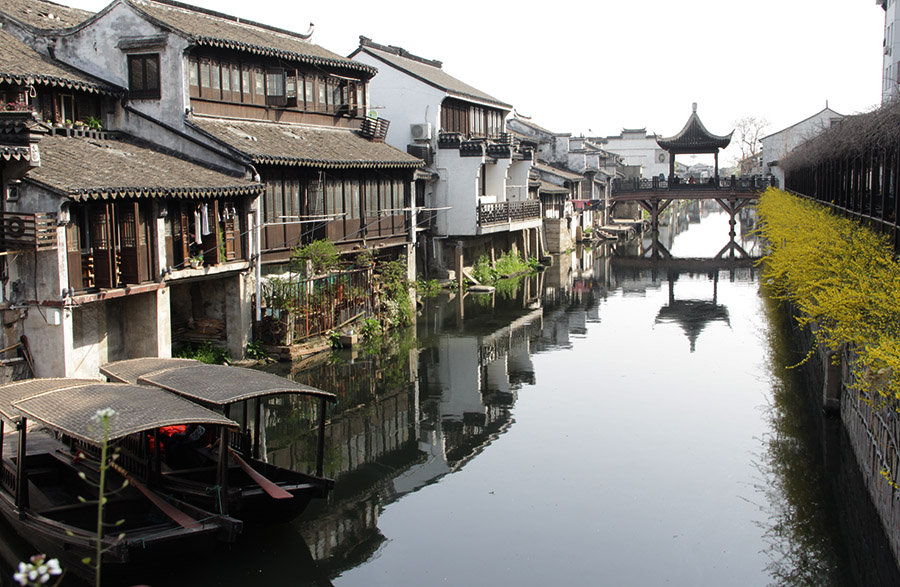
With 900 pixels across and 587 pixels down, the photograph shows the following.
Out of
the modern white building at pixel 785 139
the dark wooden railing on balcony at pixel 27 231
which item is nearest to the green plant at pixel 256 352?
the dark wooden railing on balcony at pixel 27 231

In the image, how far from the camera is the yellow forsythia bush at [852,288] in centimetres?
1292

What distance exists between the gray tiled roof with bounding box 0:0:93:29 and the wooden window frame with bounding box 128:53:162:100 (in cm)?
326

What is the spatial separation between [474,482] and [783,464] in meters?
6.71

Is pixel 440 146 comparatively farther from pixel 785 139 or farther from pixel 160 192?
pixel 785 139

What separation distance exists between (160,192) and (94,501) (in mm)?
10989

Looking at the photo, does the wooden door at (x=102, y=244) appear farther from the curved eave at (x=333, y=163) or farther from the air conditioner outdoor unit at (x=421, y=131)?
the air conditioner outdoor unit at (x=421, y=131)

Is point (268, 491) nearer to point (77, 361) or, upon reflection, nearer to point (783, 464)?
point (77, 361)

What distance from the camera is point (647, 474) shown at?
57.6 feet

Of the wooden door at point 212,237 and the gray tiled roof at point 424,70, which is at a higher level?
the gray tiled roof at point 424,70

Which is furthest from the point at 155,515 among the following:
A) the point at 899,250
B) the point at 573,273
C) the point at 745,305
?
the point at 573,273

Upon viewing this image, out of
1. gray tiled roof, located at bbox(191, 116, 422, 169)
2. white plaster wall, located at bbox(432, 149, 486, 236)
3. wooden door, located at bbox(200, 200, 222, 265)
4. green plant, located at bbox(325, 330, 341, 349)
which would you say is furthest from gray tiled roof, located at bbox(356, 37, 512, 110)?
wooden door, located at bbox(200, 200, 222, 265)

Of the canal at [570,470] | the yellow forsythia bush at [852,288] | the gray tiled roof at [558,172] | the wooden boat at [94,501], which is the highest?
the gray tiled roof at [558,172]

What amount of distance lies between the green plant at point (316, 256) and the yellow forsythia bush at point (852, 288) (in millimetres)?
13810

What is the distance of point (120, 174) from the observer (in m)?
20.9
